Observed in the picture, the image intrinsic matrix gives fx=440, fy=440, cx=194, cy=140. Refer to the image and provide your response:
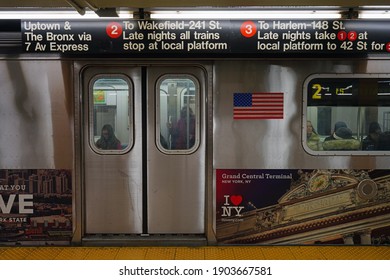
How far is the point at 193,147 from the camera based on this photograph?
4.73m

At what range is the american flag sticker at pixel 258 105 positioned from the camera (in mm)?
4602

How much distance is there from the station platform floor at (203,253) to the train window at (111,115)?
1.07 m

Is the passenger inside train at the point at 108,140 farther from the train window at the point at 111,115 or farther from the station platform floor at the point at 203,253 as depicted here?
the station platform floor at the point at 203,253

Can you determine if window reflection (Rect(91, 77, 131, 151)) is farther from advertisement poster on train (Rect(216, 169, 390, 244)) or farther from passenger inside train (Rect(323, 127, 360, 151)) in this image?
passenger inside train (Rect(323, 127, 360, 151))

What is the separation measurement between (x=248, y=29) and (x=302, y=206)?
1.92 m

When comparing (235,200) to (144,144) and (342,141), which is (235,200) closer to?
(144,144)

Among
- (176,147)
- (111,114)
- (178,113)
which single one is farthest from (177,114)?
→ (111,114)

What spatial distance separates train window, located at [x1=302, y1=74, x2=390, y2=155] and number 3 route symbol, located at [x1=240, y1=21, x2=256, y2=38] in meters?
0.79

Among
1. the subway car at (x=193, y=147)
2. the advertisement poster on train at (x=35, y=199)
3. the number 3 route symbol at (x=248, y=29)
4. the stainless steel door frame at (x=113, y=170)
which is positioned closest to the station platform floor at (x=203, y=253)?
the subway car at (x=193, y=147)

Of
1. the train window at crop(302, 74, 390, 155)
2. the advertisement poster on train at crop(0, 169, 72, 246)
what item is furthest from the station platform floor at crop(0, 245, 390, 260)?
the train window at crop(302, 74, 390, 155)

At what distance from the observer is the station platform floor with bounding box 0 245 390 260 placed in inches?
172

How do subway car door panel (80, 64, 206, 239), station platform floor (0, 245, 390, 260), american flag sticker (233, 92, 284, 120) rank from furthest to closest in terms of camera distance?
subway car door panel (80, 64, 206, 239), american flag sticker (233, 92, 284, 120), station platform floor (0, 245, 390, 260)

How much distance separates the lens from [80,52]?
4.46 meters

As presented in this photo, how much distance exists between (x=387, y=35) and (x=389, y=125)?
94 cm
